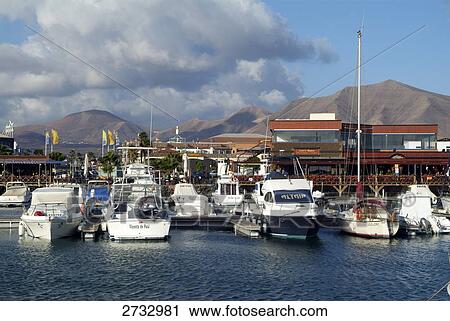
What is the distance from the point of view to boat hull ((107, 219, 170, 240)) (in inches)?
1597

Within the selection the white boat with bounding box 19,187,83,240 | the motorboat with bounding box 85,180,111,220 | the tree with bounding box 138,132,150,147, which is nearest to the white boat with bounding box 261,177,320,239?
the motorboat with bounding box 85,180,111,220

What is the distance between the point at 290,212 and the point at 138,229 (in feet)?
36.8

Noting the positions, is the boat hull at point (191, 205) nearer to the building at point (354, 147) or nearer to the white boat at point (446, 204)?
the white boat at point (446, 204)

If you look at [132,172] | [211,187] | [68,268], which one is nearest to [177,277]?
[68,268]

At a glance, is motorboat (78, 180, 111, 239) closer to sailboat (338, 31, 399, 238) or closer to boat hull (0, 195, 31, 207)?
boat hull (0, 195, 31, 207)

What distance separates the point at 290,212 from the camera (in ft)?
144

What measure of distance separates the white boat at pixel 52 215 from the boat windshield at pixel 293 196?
15.4m

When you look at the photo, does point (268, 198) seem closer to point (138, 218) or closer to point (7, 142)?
point (138, 218)

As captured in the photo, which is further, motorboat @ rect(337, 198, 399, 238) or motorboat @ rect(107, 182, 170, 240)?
motorboat @ rect(337, 198, 399, 238)

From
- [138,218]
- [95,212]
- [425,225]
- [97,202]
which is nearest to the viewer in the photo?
[138,218]

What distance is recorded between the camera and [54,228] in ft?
141

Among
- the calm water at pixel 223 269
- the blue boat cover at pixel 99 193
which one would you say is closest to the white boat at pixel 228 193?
the blue boat cover at pixel 99 193

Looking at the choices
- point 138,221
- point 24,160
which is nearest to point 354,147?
point 24,160

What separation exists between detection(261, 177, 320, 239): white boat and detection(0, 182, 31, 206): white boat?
131 ft
